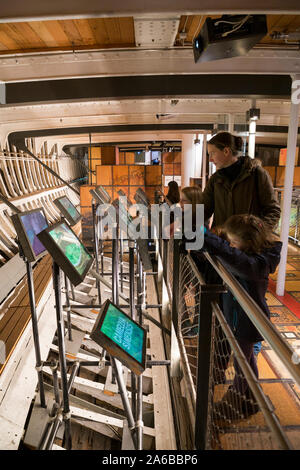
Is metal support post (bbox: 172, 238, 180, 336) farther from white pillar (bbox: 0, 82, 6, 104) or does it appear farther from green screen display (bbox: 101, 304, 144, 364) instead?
white pillar (bbox: 0, 82, 6, 104)

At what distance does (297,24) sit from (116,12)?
68.0 inches

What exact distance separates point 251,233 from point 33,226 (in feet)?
4.44

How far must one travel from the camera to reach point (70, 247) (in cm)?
158

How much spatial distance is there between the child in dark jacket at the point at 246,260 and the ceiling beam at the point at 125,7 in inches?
49.2

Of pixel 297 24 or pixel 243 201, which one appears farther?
pixel 297 24

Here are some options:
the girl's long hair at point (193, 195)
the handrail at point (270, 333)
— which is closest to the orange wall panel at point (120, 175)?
the girl's long hair at point (193, 195)

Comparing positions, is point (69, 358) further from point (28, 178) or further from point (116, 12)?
point (28, 178)

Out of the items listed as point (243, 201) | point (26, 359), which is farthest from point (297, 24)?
point (26, 359)

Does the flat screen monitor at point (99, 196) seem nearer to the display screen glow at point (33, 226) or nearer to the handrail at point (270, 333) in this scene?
the display screen glow at point (33, 226)

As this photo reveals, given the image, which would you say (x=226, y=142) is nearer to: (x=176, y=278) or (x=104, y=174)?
(x=176, y=278)

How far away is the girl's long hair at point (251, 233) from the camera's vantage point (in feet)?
5.88

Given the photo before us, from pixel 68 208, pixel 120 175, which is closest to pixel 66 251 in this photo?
pixel 68 208

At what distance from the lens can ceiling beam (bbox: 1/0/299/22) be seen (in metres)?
1.84

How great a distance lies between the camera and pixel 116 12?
1.86 m
